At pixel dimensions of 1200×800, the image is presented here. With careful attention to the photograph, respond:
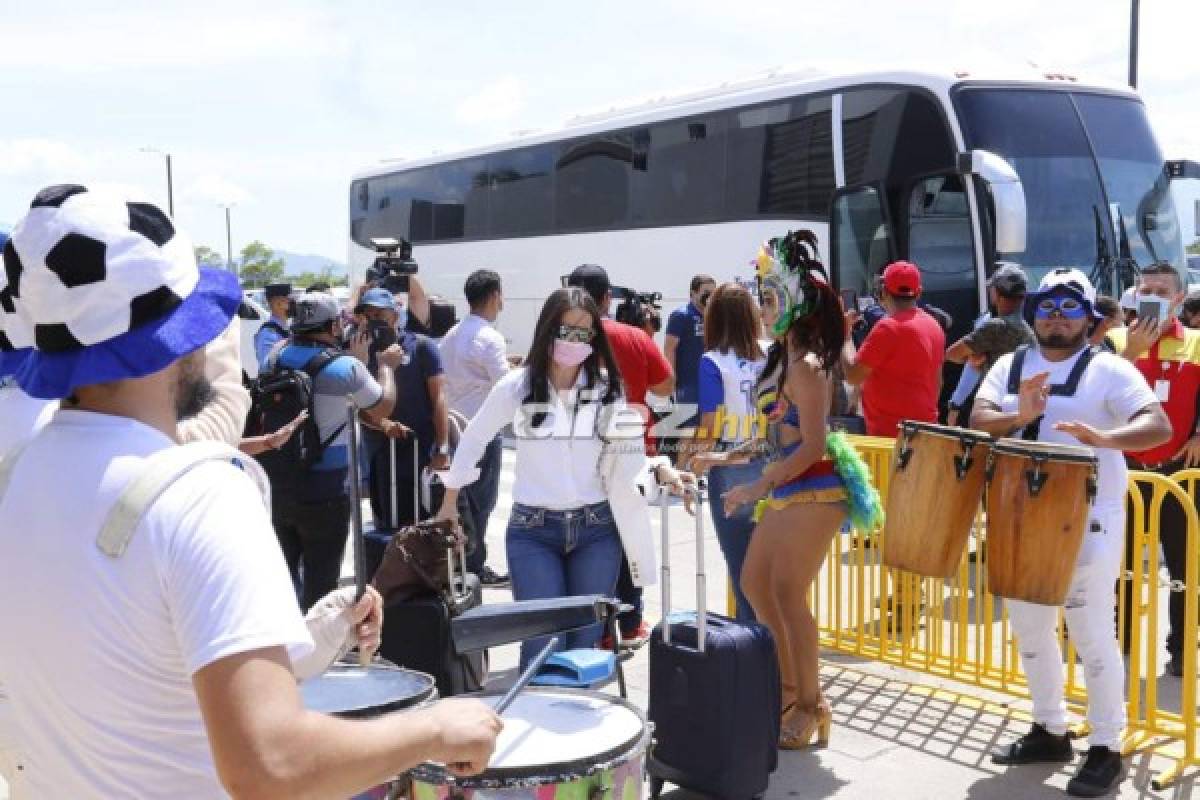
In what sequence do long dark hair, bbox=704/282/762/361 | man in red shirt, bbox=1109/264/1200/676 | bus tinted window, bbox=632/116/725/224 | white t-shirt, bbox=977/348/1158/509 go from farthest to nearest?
bus tinted window, bbox=632/116/725/224 → man in red shirt, bbox=1109/264/1200/676 → long dark hair, bbox=704/282/762/361 → white t-shirt, bbox=977/348/1158/509

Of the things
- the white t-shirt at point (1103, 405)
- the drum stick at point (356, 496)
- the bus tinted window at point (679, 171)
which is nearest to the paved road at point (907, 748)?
the white t-shirt at point (1103, 405)

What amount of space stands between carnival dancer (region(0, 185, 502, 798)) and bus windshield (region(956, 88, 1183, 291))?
11214mm

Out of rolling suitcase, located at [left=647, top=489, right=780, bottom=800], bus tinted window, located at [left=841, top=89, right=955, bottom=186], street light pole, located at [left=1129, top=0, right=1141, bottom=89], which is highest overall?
street light pole, located at [left=1129, top=0, right=1141, bottom=89]

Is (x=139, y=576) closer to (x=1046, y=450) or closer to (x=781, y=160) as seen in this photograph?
(x=1046, y=450)

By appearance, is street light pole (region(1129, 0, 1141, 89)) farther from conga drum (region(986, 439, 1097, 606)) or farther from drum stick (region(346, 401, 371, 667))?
drum stick (region(346, 401, 371, 667))

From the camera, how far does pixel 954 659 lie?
19.1 feet

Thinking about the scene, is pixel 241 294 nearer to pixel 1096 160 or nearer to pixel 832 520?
pixel 832 520

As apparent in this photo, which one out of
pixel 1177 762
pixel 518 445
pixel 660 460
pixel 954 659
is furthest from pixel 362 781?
pixel 954 659

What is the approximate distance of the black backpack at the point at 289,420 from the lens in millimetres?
5512

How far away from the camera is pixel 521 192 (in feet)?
60.3

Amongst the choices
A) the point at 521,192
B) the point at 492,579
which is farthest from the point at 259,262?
the point at 492,579

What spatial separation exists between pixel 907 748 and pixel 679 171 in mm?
11525

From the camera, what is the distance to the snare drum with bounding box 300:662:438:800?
294cm

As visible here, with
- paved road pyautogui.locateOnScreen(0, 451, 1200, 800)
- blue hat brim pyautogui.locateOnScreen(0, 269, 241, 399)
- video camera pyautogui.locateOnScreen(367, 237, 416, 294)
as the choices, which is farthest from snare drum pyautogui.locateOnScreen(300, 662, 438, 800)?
video camera pyautogui.locateOnScreen(367, 237, 416, 294)
